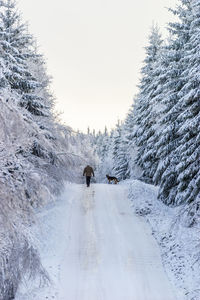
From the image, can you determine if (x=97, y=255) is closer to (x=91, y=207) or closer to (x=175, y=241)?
(x=175, y=241)

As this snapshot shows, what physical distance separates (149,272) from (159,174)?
27.5ft

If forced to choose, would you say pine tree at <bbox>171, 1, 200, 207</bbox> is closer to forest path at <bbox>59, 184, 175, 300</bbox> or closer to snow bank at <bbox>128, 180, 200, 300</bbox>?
snow bank at <bbox>128, 180, 200, 300</bbox>

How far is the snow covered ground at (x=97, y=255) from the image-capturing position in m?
9.97

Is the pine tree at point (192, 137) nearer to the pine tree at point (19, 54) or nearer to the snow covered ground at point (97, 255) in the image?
the snow covered ground at point (97, 255)

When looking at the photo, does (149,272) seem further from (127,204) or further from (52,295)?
(127,204)

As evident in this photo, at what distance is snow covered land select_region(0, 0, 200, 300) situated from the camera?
21.9ft

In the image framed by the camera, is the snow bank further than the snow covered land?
Yes

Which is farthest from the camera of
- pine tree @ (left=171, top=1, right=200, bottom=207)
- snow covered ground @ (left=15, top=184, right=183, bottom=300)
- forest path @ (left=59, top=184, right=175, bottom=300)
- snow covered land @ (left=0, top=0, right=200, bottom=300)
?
pine tree @ (left=171, top=1, right=200, bottom=207)

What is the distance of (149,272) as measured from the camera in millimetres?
11500

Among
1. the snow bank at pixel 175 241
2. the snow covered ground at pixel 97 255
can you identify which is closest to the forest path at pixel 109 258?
the snow covered ground at pixel 97 255

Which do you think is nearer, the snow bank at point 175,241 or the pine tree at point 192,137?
the snow bank at point 175,241

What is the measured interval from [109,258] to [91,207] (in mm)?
7105

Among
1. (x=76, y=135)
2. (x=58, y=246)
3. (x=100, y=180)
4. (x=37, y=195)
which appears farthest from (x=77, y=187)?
(x=100, y=180)

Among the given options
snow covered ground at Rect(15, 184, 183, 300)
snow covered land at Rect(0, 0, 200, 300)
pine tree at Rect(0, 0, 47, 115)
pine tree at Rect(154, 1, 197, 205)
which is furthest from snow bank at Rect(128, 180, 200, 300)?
pine tree at Rect(0, 0, 47, 115)
